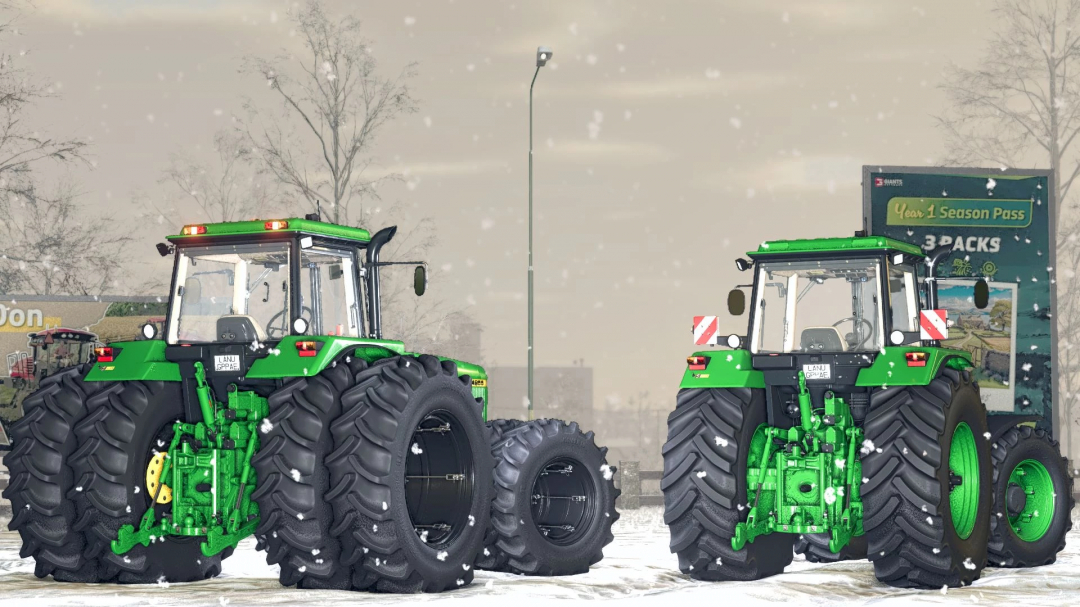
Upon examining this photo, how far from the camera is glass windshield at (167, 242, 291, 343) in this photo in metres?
11.3

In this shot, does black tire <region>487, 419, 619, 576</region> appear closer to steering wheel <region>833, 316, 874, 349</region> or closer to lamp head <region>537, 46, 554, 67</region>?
steering wheel <region>833, 316, 874, 349</region>

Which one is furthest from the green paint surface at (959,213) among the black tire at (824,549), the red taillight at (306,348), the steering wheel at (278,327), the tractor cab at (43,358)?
the tractor cab at (43,358)

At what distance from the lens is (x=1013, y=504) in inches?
506

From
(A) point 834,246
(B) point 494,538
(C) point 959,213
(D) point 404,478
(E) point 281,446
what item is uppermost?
(C) point 959,213

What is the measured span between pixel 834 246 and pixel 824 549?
329 centimetres

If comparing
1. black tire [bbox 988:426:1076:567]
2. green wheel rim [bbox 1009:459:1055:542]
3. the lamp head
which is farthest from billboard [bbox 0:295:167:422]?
black tire [bbox 988:426:1076:567]

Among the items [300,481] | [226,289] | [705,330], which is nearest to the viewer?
[300,481]

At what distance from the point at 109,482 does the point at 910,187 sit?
12.0 meters

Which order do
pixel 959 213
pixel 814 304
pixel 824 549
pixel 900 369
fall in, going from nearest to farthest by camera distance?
1. pixel 900 369
2. pixel 814 304
3. pixel 824 549
4. pixel 959 213

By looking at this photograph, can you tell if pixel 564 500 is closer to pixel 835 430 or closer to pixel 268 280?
pixel 835 430

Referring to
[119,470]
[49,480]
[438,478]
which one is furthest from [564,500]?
[49,480]

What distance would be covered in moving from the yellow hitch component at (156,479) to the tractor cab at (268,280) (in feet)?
3.42

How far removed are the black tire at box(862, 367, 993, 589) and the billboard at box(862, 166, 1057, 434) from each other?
8.02 meters

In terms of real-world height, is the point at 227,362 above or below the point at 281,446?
above
